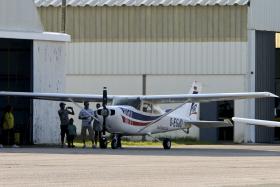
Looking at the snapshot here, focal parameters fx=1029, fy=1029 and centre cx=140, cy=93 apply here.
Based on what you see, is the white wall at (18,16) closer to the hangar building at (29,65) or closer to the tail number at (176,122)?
the hangar building at (29,65)

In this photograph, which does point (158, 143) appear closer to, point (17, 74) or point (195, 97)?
point (195, 97)

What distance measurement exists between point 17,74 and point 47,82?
6.64 feet

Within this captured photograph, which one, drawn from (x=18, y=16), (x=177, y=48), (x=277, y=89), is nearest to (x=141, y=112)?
(x=18, y=16)

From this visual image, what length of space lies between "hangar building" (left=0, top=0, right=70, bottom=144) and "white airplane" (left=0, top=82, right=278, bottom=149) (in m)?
0.95

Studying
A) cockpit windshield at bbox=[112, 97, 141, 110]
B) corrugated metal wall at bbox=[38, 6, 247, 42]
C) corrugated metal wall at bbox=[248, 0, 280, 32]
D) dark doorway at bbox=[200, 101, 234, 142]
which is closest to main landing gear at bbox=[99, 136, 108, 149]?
cockpit windshield at bbox=[112, 97, 141, 110]

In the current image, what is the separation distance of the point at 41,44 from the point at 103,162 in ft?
41.6

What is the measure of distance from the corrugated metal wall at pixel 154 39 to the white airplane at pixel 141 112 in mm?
6397

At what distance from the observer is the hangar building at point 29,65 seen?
35000 mm

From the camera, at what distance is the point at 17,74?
38000mm

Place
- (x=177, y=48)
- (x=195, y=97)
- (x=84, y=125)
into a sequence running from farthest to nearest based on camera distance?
(x=177, y=48) → (x=84, y=125) → (x=195, y=97)

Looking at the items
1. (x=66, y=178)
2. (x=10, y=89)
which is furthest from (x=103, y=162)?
(x=10, y=89)

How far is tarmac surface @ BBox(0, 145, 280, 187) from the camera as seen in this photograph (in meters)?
18.1

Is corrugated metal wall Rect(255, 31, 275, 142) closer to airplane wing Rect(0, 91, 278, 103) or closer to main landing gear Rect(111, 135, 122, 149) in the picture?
airplane wing Rect(0, 91, 278, 103)

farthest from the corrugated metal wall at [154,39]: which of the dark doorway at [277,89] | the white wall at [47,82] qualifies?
the white wall at [47,82]
